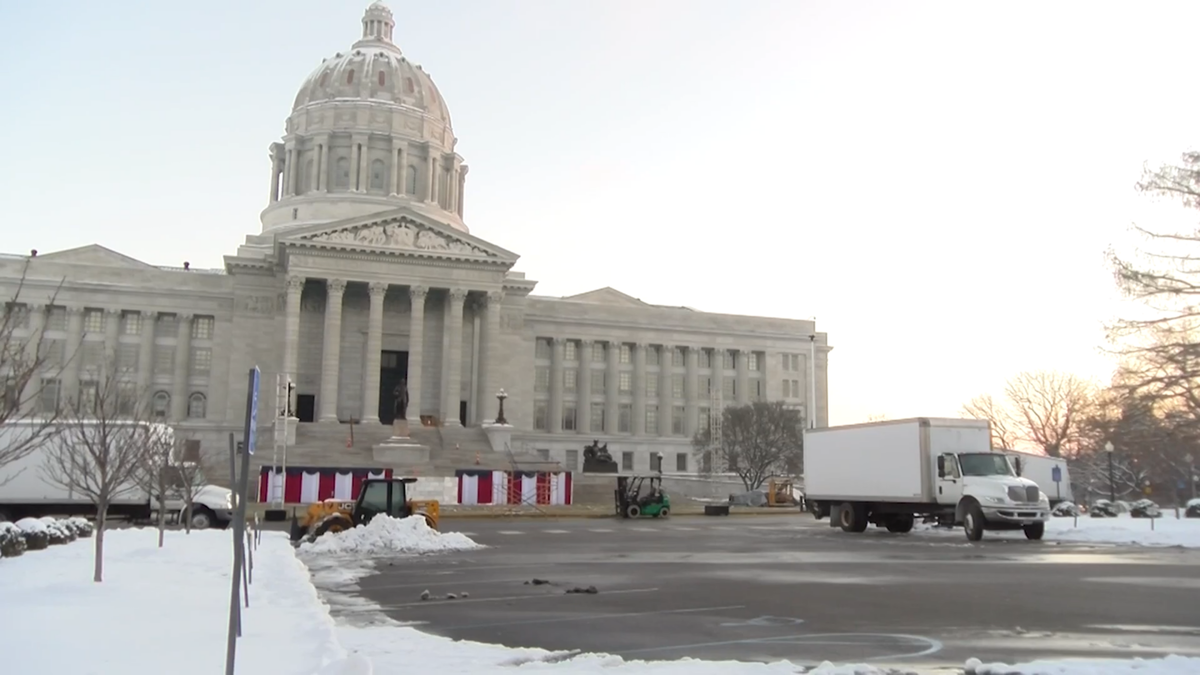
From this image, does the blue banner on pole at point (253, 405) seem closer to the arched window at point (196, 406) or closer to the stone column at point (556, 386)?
the arched window at point (196, 406)

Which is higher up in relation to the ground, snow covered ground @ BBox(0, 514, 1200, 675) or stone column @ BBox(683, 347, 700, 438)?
stone column @ BBox(683, 347, 700, 438)

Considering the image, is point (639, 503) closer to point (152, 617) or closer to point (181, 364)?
point (152, 617)

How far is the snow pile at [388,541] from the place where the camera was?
2478 cm

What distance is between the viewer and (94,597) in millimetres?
13266

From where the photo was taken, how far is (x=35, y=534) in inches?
816

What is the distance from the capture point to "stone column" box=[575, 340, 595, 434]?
86938 mm

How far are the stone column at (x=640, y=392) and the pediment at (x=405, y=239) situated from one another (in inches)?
729

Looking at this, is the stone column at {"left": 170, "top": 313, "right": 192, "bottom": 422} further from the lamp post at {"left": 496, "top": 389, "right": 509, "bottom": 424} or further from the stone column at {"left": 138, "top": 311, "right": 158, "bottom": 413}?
the lamp post at {"left": 496, "top": 389, "right": 509, "bottom": 424}

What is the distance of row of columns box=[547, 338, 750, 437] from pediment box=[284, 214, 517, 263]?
15.1 metres

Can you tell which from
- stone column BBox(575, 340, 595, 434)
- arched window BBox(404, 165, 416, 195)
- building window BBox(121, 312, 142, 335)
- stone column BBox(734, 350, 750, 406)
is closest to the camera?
building window BBox(121, 312, 142, 335)

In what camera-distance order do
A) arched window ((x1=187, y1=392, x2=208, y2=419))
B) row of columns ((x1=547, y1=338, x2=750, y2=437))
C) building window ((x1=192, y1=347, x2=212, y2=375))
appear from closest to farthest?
1. arched window ((x1=187, y1=392, x2=208, y2=419))
2. building window ((x1=192, y1=347, x2=212, y2=375))
3. row of columns ((x1=547, y1=338, x2=750, y2=437))

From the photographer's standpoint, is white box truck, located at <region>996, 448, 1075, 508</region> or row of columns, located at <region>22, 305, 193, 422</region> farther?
row of columns, located at <region>22, 305, 193, 422</region>

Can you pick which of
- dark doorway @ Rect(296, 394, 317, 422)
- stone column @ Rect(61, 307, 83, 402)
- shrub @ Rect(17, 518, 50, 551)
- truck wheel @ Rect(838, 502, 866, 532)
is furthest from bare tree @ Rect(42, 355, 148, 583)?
stone column @ Rect(61, 307, 83, 402)

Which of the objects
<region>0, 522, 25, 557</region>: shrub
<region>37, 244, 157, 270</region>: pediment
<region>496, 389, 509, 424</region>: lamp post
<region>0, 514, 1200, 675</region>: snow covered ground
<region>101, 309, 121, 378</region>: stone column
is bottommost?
<region>0, 514, 1200, 675</region>: snow covered ground
